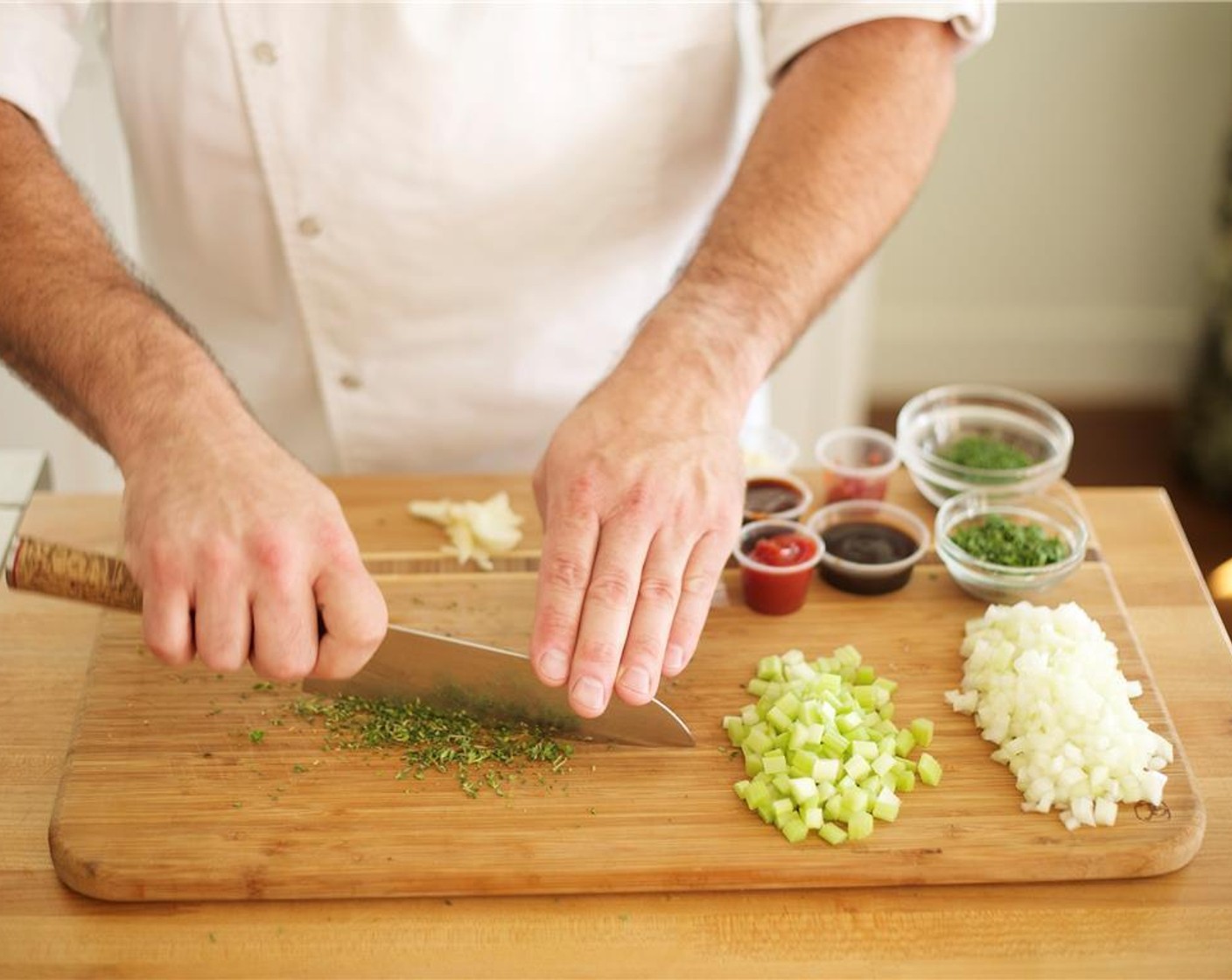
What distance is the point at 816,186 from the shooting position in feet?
6.10

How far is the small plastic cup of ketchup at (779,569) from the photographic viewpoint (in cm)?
175

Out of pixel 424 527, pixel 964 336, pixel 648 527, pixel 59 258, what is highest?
pixel 59 258

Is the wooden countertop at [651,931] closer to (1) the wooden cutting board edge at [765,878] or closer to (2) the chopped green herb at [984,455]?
(1) the wooden cutting board edge at [765,878]

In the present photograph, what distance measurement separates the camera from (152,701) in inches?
65.2

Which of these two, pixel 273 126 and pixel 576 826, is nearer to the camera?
pixel 576 826

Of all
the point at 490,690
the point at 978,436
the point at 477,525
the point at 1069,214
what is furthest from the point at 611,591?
the point at 1069,214

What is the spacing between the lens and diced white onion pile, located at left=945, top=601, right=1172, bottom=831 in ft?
4.91

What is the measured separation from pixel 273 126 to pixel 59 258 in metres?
0.37

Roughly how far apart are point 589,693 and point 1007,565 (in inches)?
25.3

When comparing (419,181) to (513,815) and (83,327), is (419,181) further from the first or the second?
(513,815)

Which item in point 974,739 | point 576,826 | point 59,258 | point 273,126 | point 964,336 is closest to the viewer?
point 576,826

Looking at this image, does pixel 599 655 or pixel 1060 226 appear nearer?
pixel 599 655

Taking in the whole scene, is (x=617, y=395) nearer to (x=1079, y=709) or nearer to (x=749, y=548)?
(x=749, y=548)

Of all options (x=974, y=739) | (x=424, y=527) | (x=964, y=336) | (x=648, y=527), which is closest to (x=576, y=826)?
(x=648, y=527)
